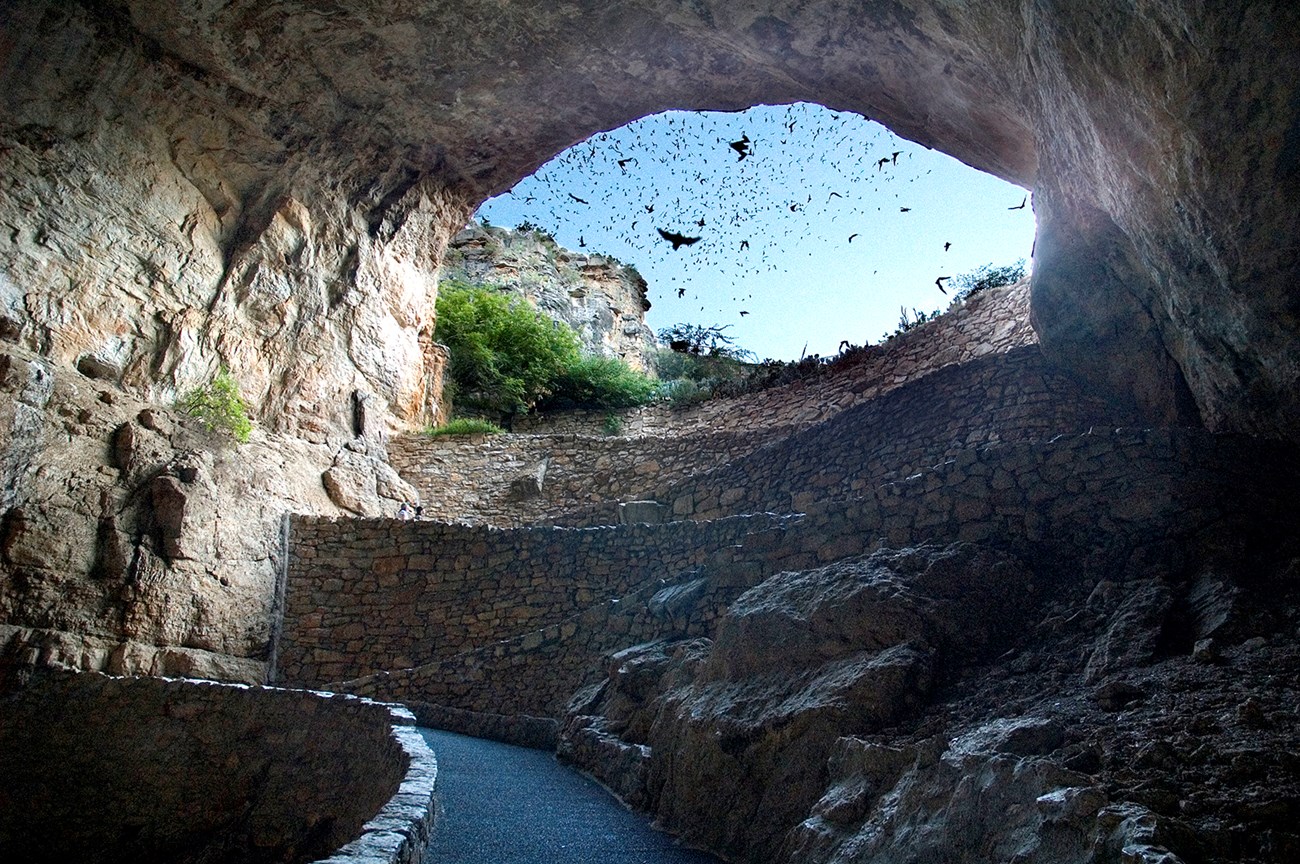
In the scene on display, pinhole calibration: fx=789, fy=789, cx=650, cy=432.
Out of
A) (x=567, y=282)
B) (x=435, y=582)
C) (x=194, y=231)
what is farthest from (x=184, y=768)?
(x=567, y=282)

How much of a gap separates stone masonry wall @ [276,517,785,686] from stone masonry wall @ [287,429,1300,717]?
61.4 inches

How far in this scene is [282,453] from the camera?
11.1m

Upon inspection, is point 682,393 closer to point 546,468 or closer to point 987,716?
point 546,468

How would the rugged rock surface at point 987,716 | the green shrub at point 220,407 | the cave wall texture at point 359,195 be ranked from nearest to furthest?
the rugged rock surface at point 987,716 → the cave wall texture at point 359,195 → the green shrub at point 220,407

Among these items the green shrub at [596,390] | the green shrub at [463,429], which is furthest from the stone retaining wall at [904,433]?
the green shrub at [596,390]

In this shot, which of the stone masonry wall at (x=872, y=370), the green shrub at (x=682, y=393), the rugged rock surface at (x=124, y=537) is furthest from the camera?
the green shrub at (x=682, y=393)

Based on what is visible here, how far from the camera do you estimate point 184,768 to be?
20.1 feet

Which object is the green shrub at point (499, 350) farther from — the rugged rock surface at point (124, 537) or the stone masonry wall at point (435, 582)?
the rugged rock surface at point (124, 537)

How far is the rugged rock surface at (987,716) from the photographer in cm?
246

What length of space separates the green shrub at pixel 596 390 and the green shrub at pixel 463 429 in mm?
2672

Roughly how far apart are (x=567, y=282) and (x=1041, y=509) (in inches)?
853

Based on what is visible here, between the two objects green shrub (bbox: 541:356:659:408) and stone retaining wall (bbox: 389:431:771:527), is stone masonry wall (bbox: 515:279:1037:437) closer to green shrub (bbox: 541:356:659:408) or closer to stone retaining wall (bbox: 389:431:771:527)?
green shrub (bbox: 541:356:659:408)

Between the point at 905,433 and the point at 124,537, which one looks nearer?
the point at 124,537

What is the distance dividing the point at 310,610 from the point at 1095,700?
A: 890 cm
